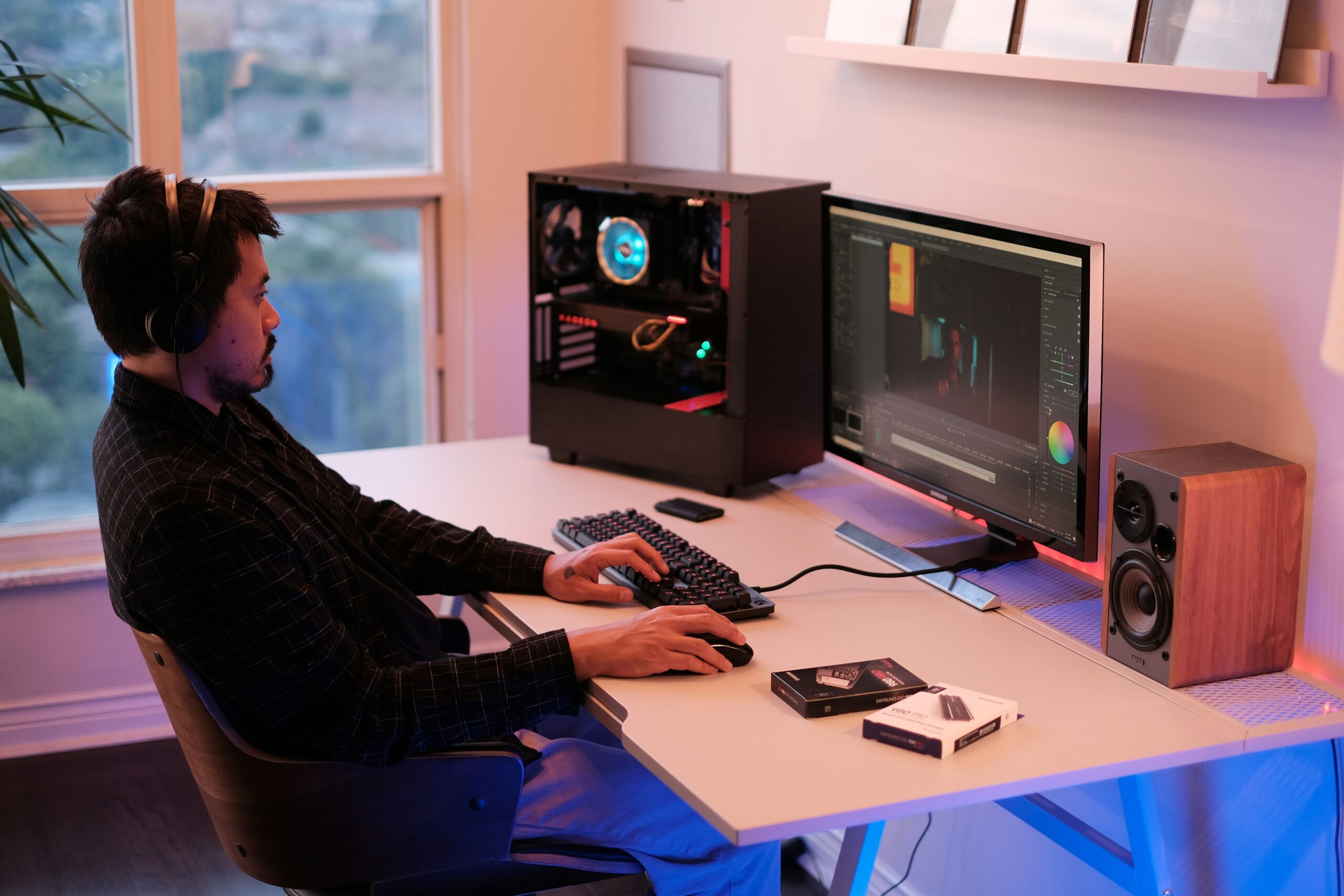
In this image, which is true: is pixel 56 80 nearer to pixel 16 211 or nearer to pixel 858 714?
pixel 16 211

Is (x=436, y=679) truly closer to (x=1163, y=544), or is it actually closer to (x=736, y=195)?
(x=1163, y=544)

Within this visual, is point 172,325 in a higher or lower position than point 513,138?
lower

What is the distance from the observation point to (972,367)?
6.06 ft

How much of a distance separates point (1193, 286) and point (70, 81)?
2.31m

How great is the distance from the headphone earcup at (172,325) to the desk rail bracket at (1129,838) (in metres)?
1.07

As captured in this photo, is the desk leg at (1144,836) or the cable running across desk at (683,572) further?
the cable running across desk at (683,572)

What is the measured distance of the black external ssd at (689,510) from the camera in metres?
2.11

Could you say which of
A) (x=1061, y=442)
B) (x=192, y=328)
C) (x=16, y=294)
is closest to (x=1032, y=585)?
(x=1061, y=442)

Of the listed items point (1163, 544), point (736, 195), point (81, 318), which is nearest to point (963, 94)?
point (736, 195)

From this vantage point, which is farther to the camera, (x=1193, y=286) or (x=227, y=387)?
(x=1193, y=286)

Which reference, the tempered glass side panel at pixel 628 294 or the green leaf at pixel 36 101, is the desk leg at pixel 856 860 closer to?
the tempered glass side panel at pixel 628 294

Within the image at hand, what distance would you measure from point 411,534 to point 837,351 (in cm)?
75

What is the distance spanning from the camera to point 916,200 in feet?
7.38

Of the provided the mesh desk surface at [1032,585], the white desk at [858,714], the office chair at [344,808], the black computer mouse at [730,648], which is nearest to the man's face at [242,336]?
the office chair at [344,808]
